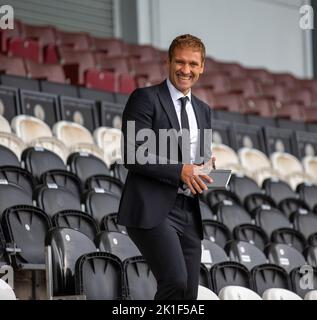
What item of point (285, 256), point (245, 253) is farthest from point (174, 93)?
point (285, 256)

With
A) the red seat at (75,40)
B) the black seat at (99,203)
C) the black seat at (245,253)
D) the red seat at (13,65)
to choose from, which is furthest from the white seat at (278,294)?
the red seat at (75,40)

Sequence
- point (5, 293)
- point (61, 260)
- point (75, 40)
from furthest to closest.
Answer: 1. point (75, 40)
2. point (61, 260)
3. point (5, 293)

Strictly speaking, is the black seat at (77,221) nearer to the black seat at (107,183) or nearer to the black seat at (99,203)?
the black seat at (99,203)

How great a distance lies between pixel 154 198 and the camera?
12.2 feet

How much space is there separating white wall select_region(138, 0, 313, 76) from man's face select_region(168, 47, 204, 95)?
9.27 m

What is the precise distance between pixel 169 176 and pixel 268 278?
2.30 meters

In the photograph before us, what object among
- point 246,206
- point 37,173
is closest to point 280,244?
point 246,206

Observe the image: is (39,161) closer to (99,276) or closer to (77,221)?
(77,221)

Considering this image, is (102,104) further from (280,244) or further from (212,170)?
(212,170)

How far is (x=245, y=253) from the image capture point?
19.9 feet

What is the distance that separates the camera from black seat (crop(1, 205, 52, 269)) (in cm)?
514

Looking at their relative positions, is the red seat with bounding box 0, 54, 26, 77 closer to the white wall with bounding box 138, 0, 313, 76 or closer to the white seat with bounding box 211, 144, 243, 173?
the white seat with bounding box 211, 144, 243, 173

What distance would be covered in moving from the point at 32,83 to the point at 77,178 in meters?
2.48

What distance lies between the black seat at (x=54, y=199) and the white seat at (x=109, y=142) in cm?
185
